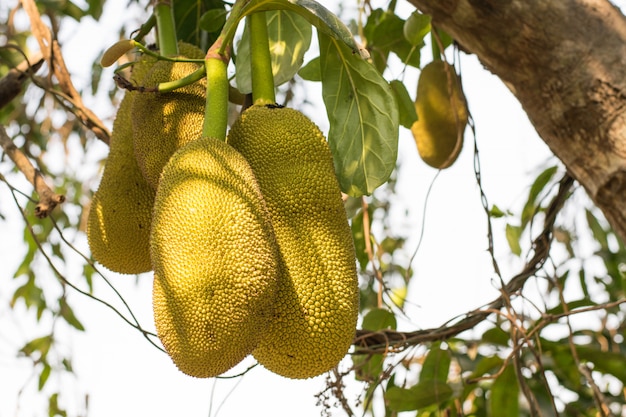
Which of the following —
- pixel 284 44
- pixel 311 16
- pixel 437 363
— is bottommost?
pixel 437 363

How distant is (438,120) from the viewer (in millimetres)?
1761

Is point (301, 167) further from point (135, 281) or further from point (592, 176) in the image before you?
point (135, 281)

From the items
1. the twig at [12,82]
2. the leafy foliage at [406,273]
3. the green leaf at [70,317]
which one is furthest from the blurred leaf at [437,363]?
the green leaf at [70,317]

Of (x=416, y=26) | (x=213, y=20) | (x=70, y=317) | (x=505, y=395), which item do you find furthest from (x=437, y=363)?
(x=70, y=317)

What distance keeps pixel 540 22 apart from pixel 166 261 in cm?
54

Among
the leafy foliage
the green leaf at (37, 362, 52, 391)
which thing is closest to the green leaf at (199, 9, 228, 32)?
the leafy foliage

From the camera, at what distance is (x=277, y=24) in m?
1.31

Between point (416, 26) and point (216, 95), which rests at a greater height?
point (416, 26)

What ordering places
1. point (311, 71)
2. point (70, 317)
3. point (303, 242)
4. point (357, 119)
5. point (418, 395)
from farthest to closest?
point (70, 317)
point (311, 71)
point (418, 395)
point (357, 119)
point (303, 242)

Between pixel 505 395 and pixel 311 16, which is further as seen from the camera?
pixel 505 395

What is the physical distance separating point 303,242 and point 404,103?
0.73m

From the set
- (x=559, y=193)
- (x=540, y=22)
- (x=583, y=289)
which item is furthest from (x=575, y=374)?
(x=540, y=22)

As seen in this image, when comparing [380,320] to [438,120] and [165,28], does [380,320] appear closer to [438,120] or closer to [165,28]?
[438,120]

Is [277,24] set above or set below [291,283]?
above
